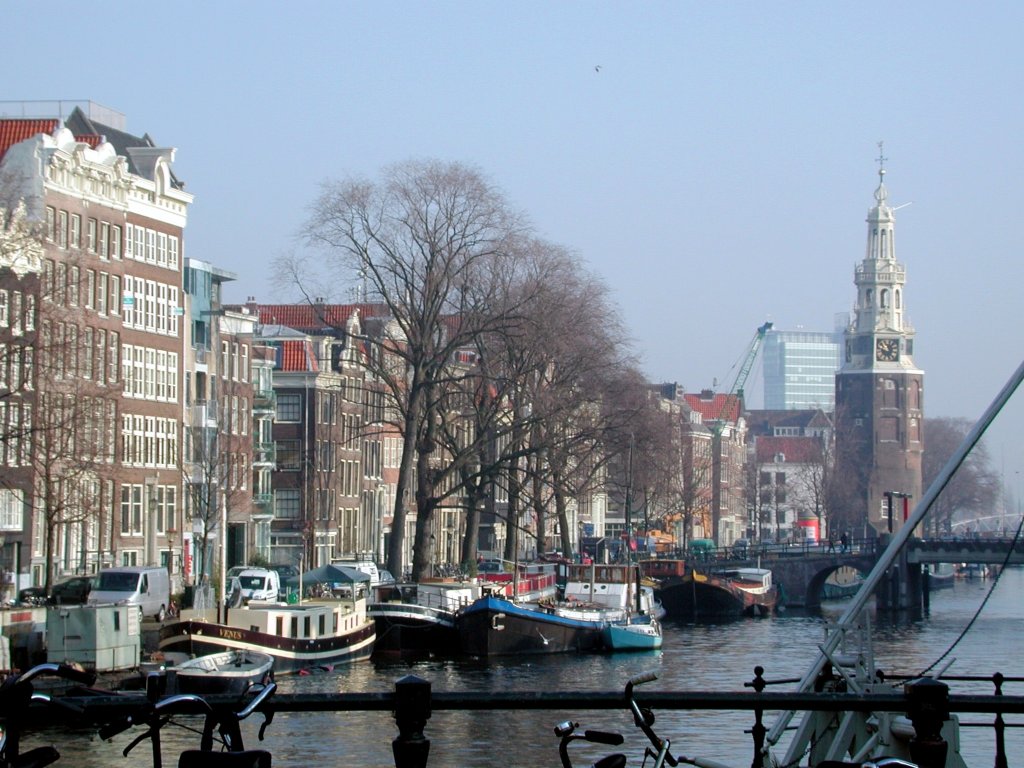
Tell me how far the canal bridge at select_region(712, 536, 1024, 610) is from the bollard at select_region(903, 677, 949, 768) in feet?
294

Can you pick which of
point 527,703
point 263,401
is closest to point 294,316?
point 263,401

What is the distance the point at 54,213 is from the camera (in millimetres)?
63281

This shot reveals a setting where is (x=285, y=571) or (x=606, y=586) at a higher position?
(x=285, y=571)

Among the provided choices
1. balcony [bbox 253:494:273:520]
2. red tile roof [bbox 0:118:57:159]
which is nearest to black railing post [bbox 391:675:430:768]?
red tile roof [bbox 0:118:57:159]

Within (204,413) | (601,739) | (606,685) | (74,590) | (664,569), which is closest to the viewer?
(601,739)

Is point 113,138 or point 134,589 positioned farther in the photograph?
point 113,138

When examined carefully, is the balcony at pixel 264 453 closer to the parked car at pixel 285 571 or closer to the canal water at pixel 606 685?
the parked car at pixel 285 571

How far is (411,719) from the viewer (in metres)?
8.62

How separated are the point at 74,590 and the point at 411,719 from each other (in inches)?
1879

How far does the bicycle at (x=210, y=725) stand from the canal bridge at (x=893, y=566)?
91.2m

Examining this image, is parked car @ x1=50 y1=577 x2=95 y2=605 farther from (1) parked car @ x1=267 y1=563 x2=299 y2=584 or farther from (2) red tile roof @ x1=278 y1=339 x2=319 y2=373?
(2) red tile roof @ x1=278 y1=339 x2=319 y2=373

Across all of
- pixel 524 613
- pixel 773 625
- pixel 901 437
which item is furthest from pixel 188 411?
pixel 901 437

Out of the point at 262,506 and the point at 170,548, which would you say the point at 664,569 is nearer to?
the point at 262,506

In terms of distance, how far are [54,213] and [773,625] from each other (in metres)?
40.5
